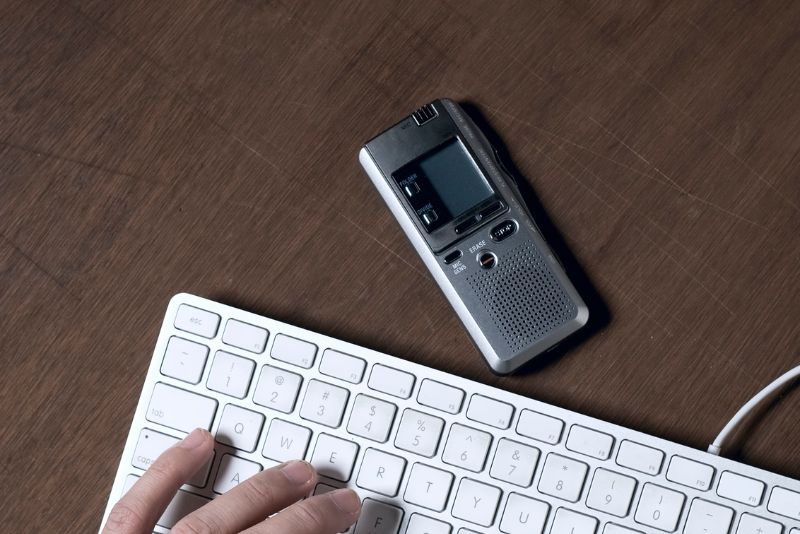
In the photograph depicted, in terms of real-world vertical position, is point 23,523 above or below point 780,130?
below

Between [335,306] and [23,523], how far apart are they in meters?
0.26

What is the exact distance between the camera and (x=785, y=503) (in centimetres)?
55

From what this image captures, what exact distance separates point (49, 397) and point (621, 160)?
434mm

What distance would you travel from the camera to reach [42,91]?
62 centimetres

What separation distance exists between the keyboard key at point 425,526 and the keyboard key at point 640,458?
0.39ft

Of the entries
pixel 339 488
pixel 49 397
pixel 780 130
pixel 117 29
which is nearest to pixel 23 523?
pixel 49 397

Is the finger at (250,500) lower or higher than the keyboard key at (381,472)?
lower

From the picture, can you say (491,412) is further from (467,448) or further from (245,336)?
(245,336)

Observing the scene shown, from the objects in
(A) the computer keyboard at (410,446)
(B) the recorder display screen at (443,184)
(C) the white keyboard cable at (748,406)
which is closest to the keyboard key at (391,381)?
(A) the computer keyboard at (410,446)

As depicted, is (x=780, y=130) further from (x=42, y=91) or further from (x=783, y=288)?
(x=42, y=91)

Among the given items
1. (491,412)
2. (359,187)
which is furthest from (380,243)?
(491,412)

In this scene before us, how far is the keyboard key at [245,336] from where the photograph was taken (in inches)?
22.5

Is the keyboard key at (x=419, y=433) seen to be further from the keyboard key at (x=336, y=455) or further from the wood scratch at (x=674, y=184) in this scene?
the wood scratch at (x=674, y=184)

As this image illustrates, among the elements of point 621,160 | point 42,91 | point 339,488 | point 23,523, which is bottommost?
point 23,523
